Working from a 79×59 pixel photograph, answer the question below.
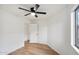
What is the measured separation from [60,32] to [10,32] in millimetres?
1305

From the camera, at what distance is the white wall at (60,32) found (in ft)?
6.25

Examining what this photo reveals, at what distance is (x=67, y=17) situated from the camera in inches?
75.2

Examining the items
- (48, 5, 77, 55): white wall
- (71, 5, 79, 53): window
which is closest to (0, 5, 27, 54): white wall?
(48, 5, 77, 55): white wall

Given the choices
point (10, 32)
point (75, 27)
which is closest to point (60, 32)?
point (75, 27)

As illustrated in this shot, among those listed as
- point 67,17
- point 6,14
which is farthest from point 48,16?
point 6,14

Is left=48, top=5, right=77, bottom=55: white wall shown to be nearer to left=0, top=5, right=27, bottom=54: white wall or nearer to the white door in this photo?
the white door

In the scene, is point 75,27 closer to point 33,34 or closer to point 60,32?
point 60,32

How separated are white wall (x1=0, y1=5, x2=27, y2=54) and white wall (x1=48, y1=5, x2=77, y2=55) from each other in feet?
2.43

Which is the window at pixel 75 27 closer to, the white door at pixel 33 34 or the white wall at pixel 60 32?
the white wall at pixel 60 32

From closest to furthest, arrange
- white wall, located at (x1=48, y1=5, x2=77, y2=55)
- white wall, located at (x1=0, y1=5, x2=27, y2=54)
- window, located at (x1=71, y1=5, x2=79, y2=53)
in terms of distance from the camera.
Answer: window, located at (x1=71, y1=5, x2=79, y2=53) → white wall, located at (x1=48, y1=5, x2=77, y2=55) → white wall, located at (x1=0, y1=5, x2=27, y2=54)

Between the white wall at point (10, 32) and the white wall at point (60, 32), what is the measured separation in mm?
742

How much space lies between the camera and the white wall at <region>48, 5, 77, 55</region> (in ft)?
6.25

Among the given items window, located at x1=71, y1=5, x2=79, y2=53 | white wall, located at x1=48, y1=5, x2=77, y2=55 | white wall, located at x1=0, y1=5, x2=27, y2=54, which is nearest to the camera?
window, located at x1=71, y1=5, x2=79, y2=53
